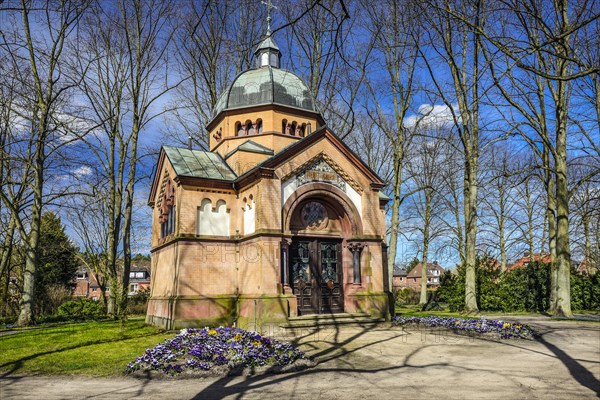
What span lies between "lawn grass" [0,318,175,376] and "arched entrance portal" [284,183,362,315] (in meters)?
5.06

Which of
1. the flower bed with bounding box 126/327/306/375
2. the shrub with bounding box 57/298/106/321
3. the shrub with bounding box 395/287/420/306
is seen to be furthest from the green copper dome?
the shrub with bounding box 395/287/420/306

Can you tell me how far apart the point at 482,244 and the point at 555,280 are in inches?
609

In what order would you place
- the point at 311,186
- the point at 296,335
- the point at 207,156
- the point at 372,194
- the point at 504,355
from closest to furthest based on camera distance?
1. the point at 504,355
2. the point at 296,335
3. the point at 311,186
4. the point at 372,194
5. the point at 207,156

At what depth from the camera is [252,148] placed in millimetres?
18844

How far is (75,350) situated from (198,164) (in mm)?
8619

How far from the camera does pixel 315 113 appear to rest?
20.8 metres

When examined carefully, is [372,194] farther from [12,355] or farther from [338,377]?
[12,355]

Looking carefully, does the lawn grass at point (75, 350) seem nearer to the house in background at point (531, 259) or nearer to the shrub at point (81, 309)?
the shrub at point (81, 309)

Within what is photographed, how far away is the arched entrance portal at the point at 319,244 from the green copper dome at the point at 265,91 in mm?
5351

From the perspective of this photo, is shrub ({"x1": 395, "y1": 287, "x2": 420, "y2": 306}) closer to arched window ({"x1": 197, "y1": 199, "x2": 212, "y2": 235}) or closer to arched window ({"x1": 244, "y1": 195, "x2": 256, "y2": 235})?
arched window ({"x1": 244, "y1": 195, "x2": 256, "y2": 235})

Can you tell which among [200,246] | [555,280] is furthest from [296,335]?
[555,280]

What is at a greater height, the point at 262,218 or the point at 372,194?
the point at 372,194

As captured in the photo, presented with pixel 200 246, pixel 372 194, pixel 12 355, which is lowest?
pixel 12 355

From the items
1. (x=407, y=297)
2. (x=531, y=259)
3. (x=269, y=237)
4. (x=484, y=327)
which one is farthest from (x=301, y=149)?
(x=407, y=297)
